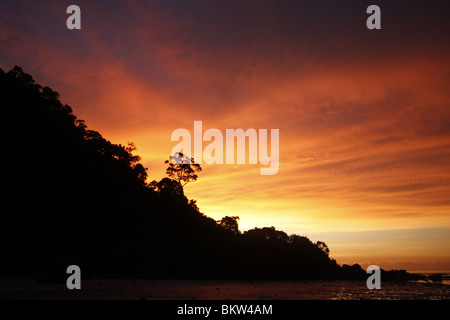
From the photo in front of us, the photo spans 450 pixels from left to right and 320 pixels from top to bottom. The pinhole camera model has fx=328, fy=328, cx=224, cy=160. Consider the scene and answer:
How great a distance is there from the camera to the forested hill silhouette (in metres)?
45.4

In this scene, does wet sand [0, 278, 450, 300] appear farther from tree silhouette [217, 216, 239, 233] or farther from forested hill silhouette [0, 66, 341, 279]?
tree silhouette [217, 216, 239, 233]

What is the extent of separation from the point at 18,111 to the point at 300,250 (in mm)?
63782

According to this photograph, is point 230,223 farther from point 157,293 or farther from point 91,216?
point 157,293

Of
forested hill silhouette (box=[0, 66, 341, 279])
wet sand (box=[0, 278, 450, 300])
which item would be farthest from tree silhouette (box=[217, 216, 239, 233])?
wet sand (box=[0, 278, 450, 300])

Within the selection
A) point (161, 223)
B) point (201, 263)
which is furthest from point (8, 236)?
point (201, 263)

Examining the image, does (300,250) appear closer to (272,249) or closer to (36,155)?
(272,249)

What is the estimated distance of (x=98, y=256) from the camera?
49312mm

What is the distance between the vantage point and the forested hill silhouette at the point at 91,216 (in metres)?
45.4

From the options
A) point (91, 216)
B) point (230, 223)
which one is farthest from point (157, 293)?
point (230, 223)

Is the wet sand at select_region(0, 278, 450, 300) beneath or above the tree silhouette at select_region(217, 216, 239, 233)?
beneath

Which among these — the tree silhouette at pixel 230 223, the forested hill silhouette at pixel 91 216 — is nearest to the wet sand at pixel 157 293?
the forested hill silhouette at pixel 91 216

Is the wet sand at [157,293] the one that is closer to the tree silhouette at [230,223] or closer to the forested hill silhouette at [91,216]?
the forested hill silhouette at [91,216]

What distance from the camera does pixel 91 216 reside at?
53.6m
